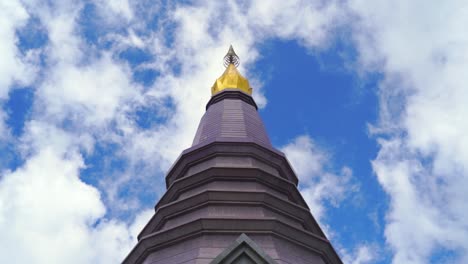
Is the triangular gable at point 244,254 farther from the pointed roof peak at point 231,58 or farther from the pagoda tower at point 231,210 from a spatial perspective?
the pointed roof peak at point 231,58

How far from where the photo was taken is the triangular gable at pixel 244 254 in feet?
47.6

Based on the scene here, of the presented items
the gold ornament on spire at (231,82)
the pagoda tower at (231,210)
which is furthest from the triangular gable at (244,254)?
the gold ornament on spire at (231,82)

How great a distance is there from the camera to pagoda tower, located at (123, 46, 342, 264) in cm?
1817

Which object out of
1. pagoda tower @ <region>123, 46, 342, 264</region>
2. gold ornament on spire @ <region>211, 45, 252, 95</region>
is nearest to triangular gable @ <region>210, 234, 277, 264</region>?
pagoda tower @ <region>123, 46, 342, 264</region>

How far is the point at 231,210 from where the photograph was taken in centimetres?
1978

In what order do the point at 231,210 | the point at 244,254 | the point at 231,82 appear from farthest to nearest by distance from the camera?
the point at 231,82, the point at 231,210, the point at 244,254

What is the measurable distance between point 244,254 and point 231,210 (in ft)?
16.6

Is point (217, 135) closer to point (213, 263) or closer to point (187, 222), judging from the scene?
point (187, 222)

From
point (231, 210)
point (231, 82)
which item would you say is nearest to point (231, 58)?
point (231, 82)

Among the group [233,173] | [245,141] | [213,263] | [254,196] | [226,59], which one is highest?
[226,59]

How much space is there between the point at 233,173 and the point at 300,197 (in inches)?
144

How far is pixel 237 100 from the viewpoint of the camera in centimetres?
2931

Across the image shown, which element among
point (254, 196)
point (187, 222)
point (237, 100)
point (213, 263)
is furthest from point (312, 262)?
point (237, 100)

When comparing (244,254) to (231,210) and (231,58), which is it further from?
(231,58)
